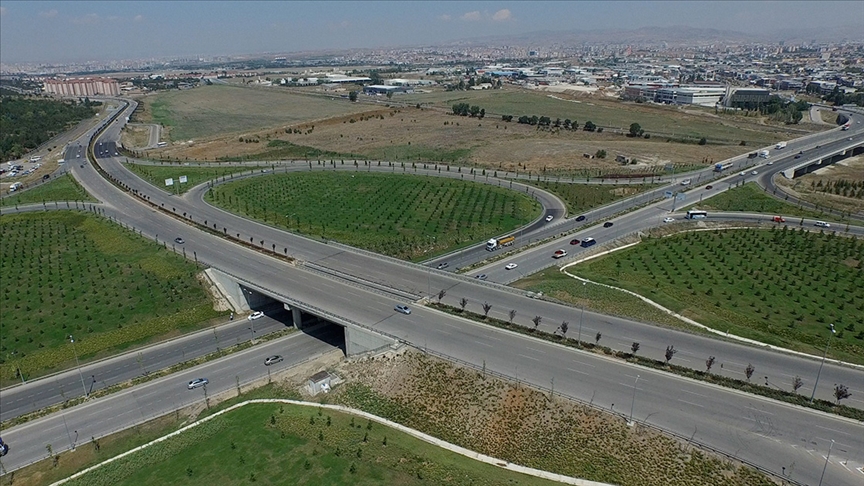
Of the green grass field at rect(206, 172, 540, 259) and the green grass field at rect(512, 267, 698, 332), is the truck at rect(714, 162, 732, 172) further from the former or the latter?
the green grass field at rect(512, 267, 698, 332)

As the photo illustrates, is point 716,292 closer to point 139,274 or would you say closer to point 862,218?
point 862,218

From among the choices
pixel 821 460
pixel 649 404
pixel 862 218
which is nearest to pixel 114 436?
pixel 649 404

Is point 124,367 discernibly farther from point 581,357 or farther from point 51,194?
point 51,194

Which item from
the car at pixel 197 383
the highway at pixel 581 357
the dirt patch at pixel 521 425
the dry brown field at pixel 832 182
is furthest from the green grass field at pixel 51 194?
the dry brown field at pixel 832 182

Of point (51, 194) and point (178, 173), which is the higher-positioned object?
point (178, 173)

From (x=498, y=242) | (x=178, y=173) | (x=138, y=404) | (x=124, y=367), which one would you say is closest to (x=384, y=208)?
(x=498, y=242)

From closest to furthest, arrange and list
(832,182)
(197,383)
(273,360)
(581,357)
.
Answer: (581,357), (197,383), (273,360), (832,182)

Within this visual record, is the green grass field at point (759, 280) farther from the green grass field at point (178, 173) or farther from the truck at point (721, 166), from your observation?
the green grass field at point (178, 173)
